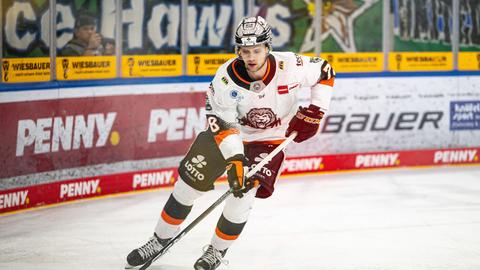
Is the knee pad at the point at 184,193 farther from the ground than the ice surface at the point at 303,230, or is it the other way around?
the knee pad at the point at 184,193

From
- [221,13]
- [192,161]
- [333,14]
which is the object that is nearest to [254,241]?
[192,161]

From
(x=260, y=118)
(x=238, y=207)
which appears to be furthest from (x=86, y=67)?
(x=238, y=207)

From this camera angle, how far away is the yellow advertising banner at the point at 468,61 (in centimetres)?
1033

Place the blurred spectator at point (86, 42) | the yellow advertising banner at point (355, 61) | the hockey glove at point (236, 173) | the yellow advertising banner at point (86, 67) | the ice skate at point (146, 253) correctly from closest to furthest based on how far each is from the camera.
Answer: the hockey glove at point (236, 173) < the ice skate at point (146, 253) < the yellow advertising banner at point (86, 67) < the blurred spectator at point (86, 42) < the yellow advertising banner at point (355, 61)

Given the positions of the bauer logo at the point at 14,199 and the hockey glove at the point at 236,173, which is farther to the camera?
the bauer logo at the point at 14,199

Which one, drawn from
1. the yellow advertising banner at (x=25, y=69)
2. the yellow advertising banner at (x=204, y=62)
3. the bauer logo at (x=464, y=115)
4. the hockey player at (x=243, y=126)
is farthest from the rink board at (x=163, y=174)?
the hockey player at (x=243, y=126)

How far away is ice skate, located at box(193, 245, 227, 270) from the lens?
549 cm

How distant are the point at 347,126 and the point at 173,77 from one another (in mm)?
1960

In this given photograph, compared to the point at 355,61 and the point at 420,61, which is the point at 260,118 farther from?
the point at 420,61

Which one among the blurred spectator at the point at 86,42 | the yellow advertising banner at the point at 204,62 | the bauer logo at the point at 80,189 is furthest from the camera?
the yellow advertising banner at the point at 204,62

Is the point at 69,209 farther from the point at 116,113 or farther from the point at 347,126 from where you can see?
the point at 347,126

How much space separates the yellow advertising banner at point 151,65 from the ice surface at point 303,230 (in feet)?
3.51

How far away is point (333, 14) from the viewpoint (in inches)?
387

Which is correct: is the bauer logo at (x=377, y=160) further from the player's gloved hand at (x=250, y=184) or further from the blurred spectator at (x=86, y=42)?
the player's gloved hand at (x=250, y=184)
